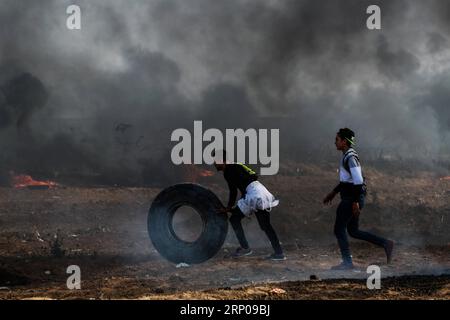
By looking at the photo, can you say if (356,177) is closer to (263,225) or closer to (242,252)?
(263,225)

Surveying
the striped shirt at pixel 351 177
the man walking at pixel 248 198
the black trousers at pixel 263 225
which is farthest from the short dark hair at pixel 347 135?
the black trousers at pixel 263 225

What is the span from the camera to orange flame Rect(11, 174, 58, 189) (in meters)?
16.3

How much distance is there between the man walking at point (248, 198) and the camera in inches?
308

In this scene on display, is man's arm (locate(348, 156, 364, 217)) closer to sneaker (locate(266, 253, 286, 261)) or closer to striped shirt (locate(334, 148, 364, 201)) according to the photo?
striped shirt (locate(334, 148, 364, 201))

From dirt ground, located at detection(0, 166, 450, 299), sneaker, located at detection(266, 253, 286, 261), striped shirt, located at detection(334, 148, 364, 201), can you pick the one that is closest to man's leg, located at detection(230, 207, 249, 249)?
dirt ground, located at detection(0, 166, 450, 299)

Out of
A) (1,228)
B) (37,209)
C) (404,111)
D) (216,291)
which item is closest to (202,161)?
(37,209)

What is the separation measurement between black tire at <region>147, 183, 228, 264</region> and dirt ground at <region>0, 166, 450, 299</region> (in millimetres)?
208

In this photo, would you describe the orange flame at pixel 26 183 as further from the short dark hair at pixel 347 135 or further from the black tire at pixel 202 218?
the short dark hair at pixel 347 135

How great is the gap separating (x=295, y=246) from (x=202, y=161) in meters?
11.4

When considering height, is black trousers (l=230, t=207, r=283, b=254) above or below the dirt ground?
above

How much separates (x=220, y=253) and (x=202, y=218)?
3.64 ft

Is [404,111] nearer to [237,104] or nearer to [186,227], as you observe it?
[237,104]
